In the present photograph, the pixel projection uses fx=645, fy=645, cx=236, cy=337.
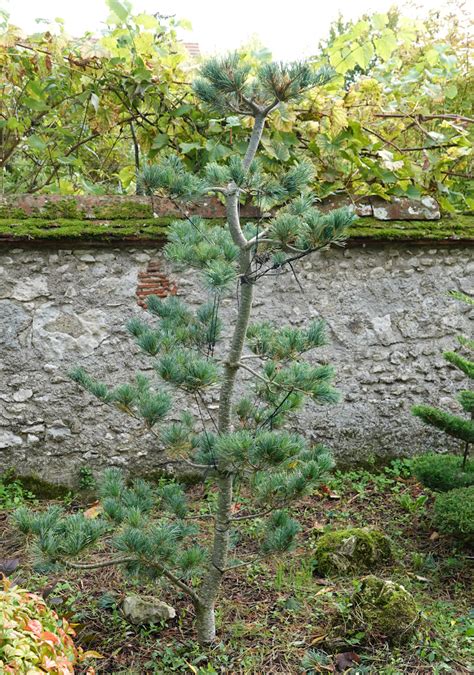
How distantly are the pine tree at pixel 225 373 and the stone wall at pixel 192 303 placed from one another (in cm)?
132

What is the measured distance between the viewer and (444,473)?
3.25 meters

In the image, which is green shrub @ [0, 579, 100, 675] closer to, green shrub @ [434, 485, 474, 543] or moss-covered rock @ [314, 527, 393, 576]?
moss-covered rock @ [314, 527, 393, 576]

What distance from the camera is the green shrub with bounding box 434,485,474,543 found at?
295 cm

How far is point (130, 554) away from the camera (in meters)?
2.11

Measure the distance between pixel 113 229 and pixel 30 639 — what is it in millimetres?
2366

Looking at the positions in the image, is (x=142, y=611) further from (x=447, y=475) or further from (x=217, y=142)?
(x=217, y=142)

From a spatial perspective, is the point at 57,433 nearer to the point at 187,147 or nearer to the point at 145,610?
the point at 145,610

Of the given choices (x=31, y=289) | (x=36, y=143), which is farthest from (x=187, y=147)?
(x=31, y=289)

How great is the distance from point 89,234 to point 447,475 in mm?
2304

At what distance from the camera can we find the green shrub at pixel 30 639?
1683 millimetres

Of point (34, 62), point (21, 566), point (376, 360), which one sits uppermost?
point (34, 62)

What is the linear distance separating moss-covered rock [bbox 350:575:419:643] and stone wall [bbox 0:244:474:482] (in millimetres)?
1563

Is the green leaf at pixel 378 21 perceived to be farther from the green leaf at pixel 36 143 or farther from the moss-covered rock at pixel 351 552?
the moss-covered rock at pixel 351 552

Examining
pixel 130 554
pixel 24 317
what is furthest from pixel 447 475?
pixel 24 317
